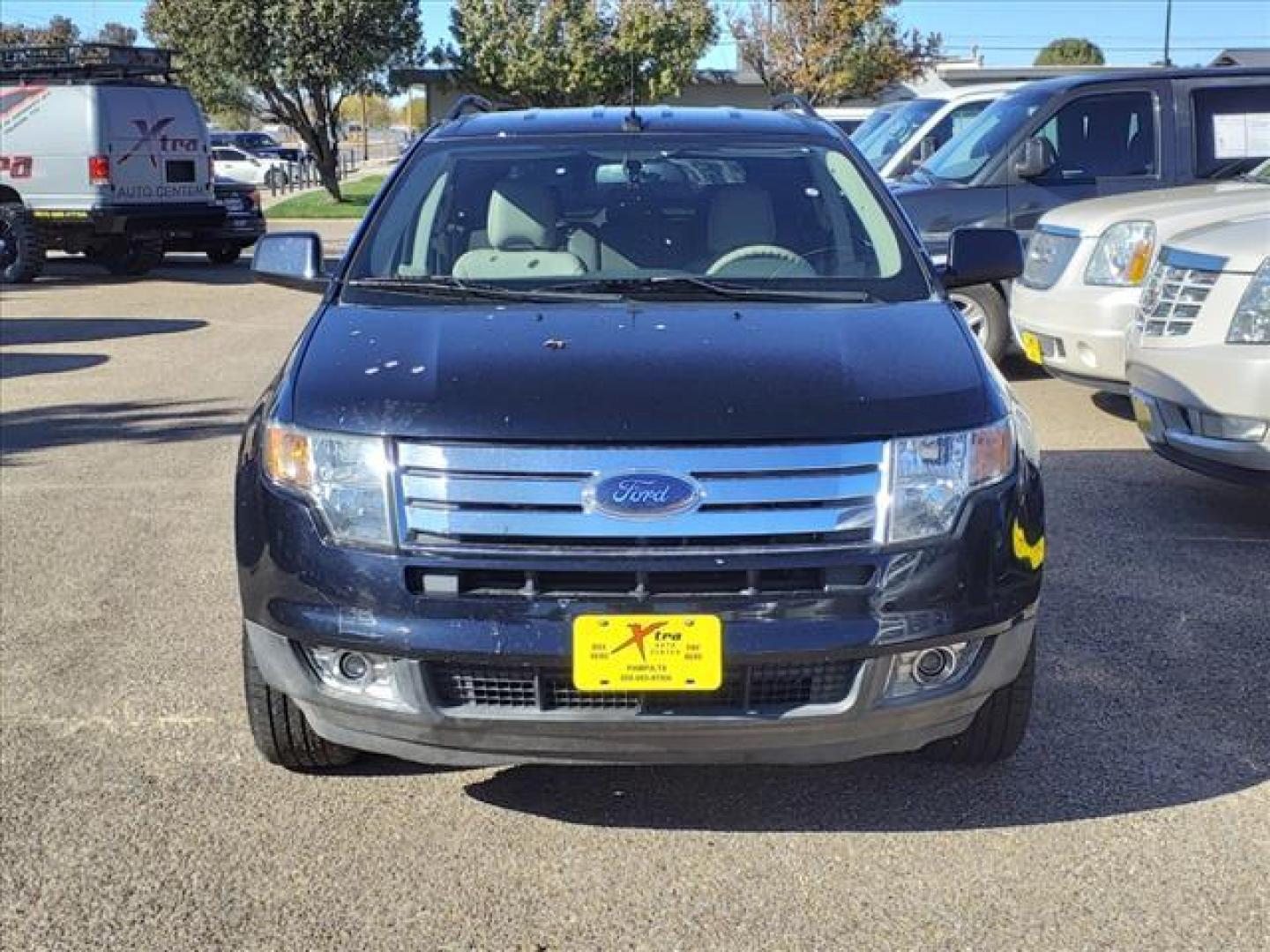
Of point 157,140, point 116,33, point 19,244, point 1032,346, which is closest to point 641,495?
point 1032,346

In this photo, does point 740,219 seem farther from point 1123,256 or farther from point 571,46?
point 571,46

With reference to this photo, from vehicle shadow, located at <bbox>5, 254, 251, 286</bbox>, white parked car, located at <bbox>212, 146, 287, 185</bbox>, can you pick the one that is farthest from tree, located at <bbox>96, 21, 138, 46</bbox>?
vehicle shadow, located at <bbox>5, 254, 251, 286</bbox>

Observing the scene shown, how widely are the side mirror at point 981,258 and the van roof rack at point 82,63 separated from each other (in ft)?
47.0

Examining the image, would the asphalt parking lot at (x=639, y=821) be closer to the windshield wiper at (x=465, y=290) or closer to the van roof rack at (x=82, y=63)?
the windshield wiper at (x=465, y=290)

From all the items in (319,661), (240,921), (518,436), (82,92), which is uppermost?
(82,92)

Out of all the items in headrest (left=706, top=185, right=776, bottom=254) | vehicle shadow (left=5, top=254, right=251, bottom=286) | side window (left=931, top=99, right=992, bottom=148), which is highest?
side window (left=931, top=99, right=992, bottom=148)

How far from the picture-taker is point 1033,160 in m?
9.53

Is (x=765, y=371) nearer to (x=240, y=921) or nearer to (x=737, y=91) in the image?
(x=240, y=921)

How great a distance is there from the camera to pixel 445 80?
3966cm

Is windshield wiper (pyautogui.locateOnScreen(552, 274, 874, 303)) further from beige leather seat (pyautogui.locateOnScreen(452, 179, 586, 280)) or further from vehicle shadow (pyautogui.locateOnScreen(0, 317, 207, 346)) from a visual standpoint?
vehicle shadow (pyautogui.locateOnScreen(0, 317, 207, 346))

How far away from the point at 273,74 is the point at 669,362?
30805 mm

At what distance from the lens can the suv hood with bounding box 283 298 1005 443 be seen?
3152 millimetres

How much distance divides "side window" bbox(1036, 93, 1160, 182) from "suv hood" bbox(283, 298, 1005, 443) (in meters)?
6.57

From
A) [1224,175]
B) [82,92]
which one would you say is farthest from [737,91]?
[1224,175]
